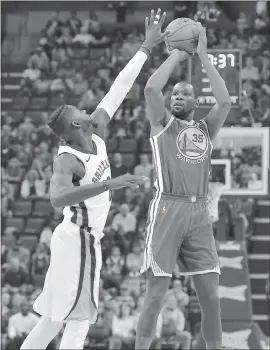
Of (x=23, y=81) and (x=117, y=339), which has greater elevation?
(x=23, y=81)

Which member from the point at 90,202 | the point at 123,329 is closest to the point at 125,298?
the point at 123,329

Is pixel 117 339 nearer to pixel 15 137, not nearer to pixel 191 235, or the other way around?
pixel 15 137

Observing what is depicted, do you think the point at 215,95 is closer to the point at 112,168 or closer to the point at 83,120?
the point at 83,120

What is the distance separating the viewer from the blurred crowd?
13875mm

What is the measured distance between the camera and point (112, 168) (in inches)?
666

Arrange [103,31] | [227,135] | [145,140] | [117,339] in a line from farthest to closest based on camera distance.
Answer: [103,31]
[145,140]
[117,339]
[227,135]

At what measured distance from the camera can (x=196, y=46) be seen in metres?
7.05

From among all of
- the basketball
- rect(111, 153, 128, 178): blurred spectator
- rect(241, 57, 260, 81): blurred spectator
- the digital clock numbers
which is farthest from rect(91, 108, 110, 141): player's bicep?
rect(241, 57, 260, 81): blurred spectator

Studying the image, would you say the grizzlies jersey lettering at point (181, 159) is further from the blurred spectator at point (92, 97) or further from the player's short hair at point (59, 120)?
the blurred spectator at point (92, 97)

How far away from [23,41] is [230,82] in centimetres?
1110

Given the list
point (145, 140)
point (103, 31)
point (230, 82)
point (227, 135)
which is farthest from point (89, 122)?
point (103, 31)

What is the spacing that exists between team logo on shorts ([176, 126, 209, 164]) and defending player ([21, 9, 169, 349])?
2.24 ft

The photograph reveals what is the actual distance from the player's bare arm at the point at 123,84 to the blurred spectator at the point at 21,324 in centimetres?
759

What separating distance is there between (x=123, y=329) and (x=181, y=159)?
744 cm
